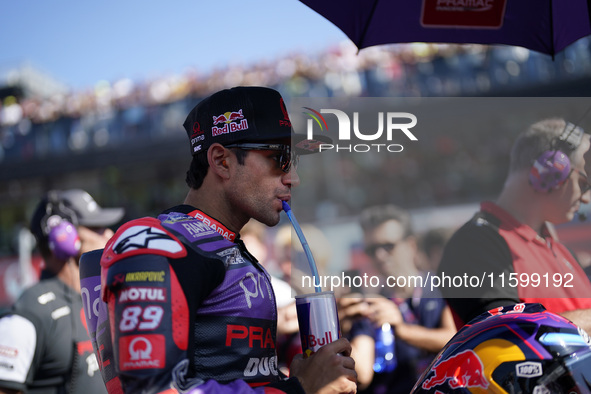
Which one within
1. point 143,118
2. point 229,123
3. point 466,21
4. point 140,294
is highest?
point 143,118

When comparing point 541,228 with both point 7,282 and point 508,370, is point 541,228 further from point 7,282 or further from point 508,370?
point 7,282

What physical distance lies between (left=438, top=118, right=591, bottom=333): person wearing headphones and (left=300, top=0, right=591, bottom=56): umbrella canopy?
0.45 m

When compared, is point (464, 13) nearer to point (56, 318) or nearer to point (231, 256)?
point (231, 256)

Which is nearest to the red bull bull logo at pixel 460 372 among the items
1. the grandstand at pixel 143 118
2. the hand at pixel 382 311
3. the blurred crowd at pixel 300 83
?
the hand at pixel 382 311

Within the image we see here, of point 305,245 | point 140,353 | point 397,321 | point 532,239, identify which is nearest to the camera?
point 140,353

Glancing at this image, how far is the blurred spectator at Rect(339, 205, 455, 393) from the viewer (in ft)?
10.9

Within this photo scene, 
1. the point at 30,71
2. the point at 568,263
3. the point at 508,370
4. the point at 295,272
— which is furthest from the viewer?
the point at 30,71

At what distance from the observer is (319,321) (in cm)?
165

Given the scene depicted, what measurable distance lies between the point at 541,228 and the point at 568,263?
200 millimetres

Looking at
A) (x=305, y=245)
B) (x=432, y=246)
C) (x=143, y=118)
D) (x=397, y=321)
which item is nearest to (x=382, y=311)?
(x=397, y=321)

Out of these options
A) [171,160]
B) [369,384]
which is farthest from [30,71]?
[369,384]

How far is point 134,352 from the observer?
1380 millimetres

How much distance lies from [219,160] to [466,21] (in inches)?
60.2

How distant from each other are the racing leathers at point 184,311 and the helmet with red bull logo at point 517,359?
482mm
